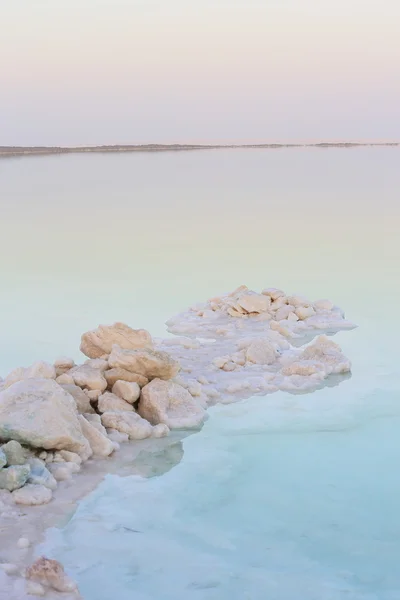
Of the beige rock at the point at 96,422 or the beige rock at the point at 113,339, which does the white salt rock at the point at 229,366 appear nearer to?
the beige rock at the point at 113,339

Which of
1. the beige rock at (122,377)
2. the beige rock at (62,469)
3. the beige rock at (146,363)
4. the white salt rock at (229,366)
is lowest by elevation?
the white salt rock at (229,366)

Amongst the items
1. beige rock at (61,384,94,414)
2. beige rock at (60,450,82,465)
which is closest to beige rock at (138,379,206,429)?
beige rock at (61,384,94,414)

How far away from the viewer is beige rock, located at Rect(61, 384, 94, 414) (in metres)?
5.32

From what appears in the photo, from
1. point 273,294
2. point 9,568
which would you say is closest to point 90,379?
point 9,568

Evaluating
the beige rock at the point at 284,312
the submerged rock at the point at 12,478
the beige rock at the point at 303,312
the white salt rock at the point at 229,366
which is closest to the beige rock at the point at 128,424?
the submerged rock at the point at 12,478

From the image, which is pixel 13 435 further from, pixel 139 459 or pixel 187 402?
pixel 187 402

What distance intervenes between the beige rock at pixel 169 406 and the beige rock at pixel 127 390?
0.18 feet

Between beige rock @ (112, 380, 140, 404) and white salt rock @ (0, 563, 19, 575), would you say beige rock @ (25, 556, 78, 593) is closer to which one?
white salt rock @ (0, 563, 19, 575)

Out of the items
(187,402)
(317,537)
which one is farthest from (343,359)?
(317,537)

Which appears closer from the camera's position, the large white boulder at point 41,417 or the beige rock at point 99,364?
the large white boulder at point 41,417

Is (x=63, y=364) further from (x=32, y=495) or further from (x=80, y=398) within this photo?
(x=32, y=495)

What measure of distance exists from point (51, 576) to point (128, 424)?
181cm

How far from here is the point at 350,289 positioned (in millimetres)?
9773

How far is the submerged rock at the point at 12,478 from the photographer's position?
434cm
